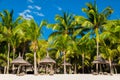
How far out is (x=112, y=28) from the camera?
123ft

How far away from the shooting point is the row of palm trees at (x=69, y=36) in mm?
36188

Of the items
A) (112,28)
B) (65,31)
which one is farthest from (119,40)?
(65,31)

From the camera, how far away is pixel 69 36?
40.1m

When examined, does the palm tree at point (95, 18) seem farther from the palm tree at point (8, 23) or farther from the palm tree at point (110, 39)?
the palm tree at point (8, 23)

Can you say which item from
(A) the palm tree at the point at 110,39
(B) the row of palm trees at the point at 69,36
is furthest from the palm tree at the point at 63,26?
(A) the palm tree at the point at 110,39

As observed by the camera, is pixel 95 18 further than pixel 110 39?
No

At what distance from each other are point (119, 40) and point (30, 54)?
48.6ft

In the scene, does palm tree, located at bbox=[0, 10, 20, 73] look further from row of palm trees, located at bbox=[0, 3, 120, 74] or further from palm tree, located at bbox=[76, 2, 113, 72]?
palm tree, located at bbox=[76, 2, 113, 72]

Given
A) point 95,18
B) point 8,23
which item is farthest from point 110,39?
point 8,23

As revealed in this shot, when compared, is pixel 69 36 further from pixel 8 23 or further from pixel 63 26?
pixel 8 23

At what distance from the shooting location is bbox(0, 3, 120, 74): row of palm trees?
36188mm

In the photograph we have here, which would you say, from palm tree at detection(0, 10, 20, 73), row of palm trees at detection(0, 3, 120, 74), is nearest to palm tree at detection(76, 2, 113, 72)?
row of palm trees at detection(0, 3, 120, 74)

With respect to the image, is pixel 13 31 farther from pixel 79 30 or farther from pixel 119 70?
pixel 119 70

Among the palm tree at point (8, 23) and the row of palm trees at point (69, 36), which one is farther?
the palm tree at point (8, 23)
